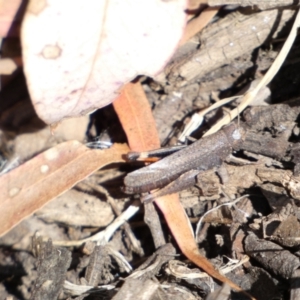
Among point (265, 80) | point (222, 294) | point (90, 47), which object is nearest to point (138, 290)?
point (222, 294)

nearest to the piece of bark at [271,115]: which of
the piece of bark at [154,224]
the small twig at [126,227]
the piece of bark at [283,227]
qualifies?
Result: the piece of bark at [283,227]

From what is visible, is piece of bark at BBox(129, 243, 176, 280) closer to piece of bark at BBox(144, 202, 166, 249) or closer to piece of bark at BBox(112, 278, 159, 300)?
piece of bark at BBox(144, 202, 166, 249)

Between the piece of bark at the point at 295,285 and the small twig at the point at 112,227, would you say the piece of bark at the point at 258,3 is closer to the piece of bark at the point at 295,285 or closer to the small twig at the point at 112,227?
the small twig at the point at 112,227

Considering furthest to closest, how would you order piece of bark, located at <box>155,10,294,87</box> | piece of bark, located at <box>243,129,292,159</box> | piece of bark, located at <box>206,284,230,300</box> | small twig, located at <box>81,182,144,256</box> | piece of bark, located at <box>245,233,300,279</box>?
piece of bark, located at <box>155,10,294,87</box>, small twig, located at <box>81,182,144,256</box>, piece of bark, located at <box>243,129,292,159</box>, piece of bark, located at <box>245,233,300,279</box>, piece of bark, located at <box>206,284,230,300</box>

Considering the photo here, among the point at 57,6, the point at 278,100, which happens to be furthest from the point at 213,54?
the point at 57,6

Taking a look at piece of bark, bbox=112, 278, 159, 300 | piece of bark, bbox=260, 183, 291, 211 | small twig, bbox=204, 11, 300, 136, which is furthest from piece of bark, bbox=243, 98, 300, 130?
piece of bark, bbox=112, 278, 159, 300

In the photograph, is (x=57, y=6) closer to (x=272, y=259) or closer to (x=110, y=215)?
(x=110, y=215)
